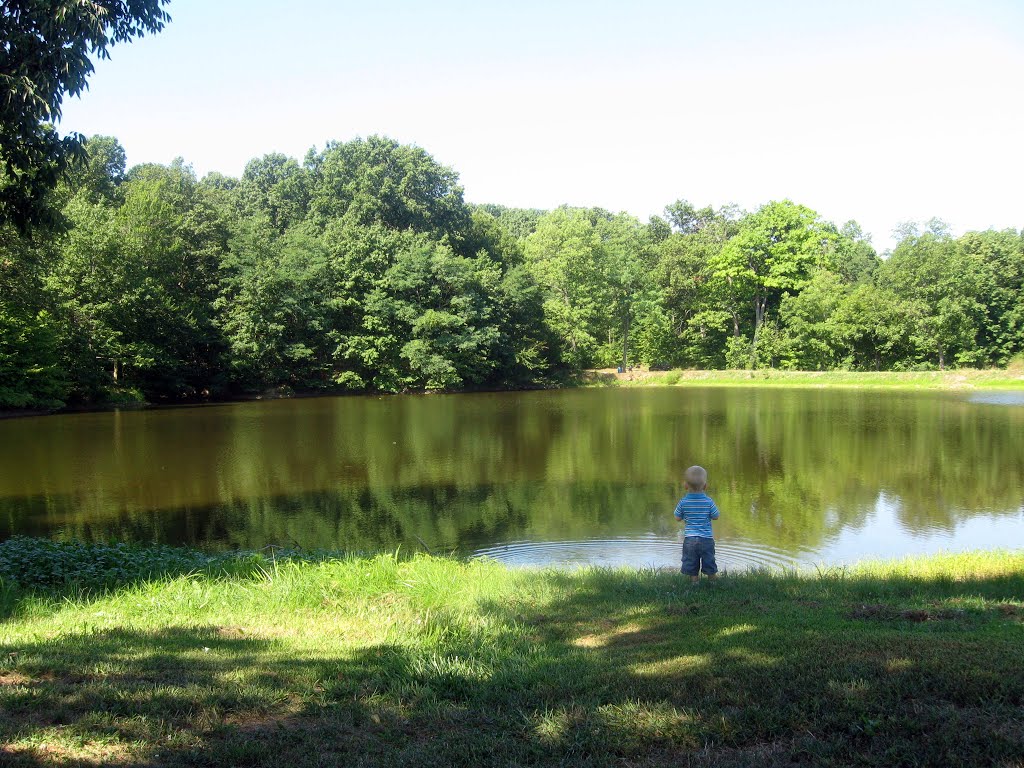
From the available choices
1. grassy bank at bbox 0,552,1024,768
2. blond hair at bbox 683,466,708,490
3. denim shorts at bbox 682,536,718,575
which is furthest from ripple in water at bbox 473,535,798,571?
grassy bank at bbox 0,552,1024,768

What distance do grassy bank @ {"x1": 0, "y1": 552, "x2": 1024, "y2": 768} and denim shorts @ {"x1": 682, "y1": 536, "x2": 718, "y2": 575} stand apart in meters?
Answer: 0.44

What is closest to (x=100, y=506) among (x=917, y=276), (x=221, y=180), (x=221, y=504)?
(x=221, y=504)

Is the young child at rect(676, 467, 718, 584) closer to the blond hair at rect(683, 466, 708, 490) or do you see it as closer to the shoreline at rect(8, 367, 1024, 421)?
the blond hair at rect(683, 466, 708, 490)

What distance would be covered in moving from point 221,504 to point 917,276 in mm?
51048

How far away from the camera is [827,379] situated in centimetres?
5144

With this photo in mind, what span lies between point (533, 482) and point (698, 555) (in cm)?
1013

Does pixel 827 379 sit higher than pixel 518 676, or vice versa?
pixel 518 676

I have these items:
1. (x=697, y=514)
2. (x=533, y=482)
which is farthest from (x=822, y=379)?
(x=697, y=514)

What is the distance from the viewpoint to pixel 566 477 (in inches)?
709

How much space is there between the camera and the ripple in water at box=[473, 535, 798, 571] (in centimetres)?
1093

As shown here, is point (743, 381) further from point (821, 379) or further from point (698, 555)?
point (698, 555)

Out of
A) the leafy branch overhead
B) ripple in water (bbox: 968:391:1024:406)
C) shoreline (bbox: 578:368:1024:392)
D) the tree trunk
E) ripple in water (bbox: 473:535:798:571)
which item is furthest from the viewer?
the tree trunk

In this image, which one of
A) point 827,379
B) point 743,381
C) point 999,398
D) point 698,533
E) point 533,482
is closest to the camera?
point 698,533

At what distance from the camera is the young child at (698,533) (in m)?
7.37
